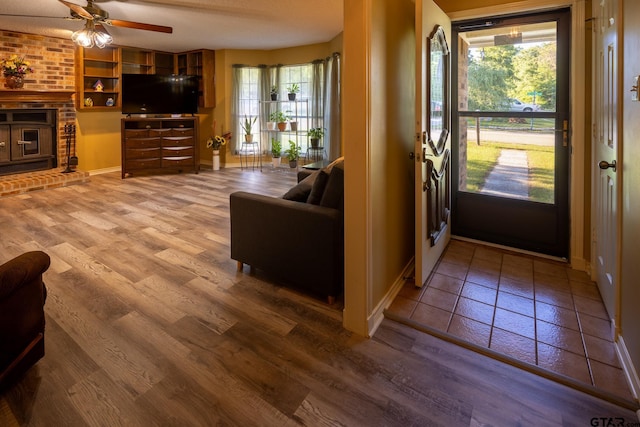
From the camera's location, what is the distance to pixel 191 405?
155 centimetres

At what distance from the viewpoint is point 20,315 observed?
155 cm

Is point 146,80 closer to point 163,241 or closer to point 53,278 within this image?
point 163,241

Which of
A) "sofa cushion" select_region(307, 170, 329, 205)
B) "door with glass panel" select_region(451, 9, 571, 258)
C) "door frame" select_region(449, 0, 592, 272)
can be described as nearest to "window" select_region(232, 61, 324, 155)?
"door with glass panel" select_region(451, 9, 571, 258)

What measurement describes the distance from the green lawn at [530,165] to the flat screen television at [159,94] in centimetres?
567

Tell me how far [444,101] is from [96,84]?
6.51 meters

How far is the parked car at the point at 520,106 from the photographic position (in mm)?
3030

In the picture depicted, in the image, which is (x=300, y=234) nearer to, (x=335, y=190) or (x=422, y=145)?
(x=335, y=190)

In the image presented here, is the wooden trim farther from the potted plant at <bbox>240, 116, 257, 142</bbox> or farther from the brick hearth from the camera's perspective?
the potted plant at <bbox>240, 116, 257, 142</bbox>

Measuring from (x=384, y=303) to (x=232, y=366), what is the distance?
96cm

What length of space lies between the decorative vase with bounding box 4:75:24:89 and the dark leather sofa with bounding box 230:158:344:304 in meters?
5.13

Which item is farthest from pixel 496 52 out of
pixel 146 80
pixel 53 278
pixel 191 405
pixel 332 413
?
pixel 146 80

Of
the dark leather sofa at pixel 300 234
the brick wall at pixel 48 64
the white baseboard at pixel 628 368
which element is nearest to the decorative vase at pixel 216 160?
the brick wall at pixel 48 64

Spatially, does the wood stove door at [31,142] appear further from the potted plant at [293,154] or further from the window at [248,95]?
the potted plant at [293,154]

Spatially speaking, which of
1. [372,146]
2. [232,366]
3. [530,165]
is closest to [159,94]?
[372,146]
